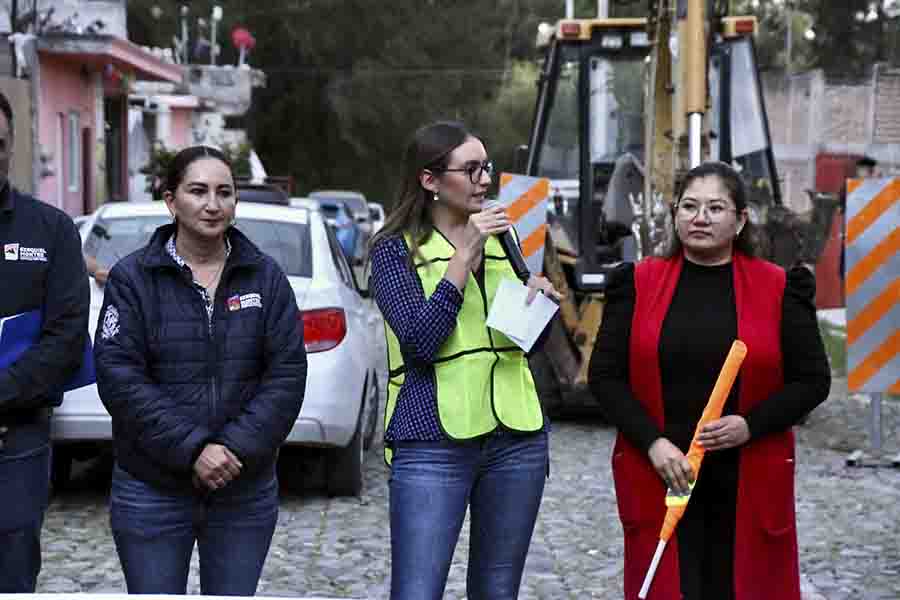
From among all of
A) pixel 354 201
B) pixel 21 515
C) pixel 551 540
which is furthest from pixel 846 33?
pixel 21 515

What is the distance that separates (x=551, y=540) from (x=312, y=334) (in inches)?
63.6

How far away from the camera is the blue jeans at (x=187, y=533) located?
457 cm

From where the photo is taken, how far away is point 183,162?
4754 millimetres

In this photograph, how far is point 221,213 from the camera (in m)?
4.68

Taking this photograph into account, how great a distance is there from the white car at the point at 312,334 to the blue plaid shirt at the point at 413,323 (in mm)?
3755

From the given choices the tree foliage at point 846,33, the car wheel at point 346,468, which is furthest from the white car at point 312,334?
the tree foliage at point 846,33

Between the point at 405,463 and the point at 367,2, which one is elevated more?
the point at 367,2

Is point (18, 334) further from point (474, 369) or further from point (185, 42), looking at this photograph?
point (185, 42)

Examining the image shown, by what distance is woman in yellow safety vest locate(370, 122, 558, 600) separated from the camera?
4625 millimetres

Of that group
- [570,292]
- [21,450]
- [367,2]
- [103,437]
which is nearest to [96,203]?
[570,292]

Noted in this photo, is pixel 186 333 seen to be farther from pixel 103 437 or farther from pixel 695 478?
pixel 103 437

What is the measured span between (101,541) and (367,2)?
4886cm

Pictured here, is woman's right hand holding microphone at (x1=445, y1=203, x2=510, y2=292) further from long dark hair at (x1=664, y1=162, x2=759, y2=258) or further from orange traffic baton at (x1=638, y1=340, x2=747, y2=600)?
orange traffic baton at (x1=638, y1=340, x2=747, y2=600)

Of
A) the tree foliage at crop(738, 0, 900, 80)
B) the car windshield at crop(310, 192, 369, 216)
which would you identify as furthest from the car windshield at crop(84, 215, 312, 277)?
the tree foliage at crop(738, 0, 900, 80)
